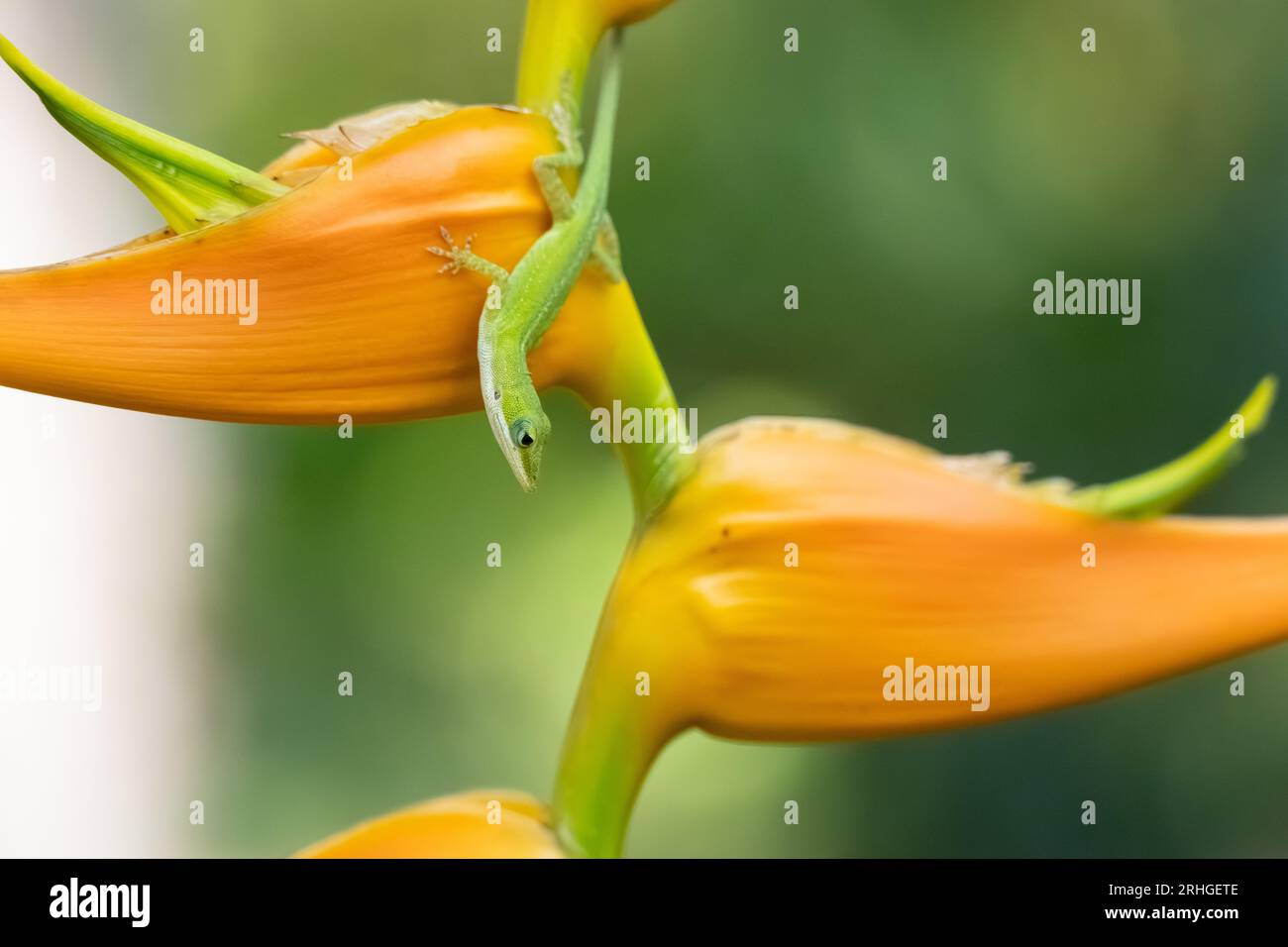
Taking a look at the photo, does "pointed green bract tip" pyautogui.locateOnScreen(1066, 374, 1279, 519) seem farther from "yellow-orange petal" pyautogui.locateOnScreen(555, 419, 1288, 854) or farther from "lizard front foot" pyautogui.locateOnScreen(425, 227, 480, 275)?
"lizard front foot" pyautogui.locateOnScreen(425, 227, 480, 275)

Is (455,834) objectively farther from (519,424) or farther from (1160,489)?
(1160,489)

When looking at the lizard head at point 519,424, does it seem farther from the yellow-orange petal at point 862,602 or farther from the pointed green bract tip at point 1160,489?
the pointed green bract tip at point 1160,489

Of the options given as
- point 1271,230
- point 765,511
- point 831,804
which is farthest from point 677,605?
point 1271,230

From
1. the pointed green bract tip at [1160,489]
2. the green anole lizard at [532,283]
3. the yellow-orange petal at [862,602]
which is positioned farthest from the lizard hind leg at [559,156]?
the pointed green bract tip at [1160,489]

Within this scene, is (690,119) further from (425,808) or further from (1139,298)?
(425,808)

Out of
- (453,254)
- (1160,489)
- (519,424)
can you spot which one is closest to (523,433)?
(519,424)

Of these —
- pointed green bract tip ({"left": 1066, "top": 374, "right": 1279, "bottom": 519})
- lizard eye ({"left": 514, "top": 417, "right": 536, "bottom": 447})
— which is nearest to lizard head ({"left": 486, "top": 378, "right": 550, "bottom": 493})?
lizard eye ({"left": 514, "top": 417, "right": 536, "bottom": 447})
